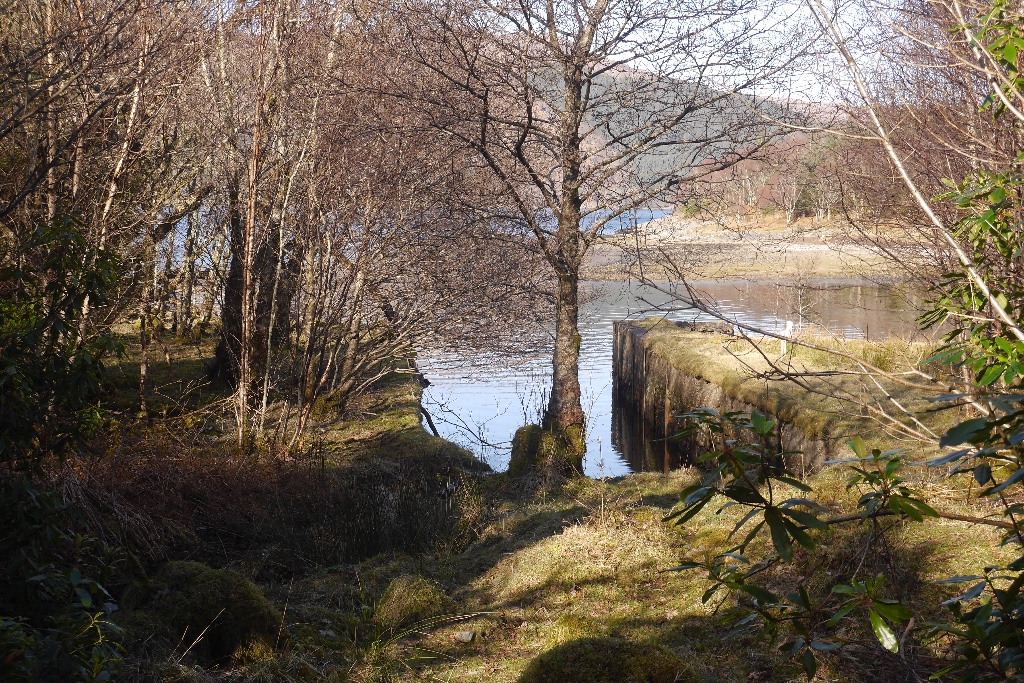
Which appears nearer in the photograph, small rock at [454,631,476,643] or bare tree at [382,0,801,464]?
small rock at [454,631,476,643]

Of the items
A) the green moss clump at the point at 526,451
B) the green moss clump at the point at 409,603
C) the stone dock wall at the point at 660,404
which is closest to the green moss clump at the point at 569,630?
the green moss clump at the point at 409,603

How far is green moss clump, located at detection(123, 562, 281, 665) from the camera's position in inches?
191

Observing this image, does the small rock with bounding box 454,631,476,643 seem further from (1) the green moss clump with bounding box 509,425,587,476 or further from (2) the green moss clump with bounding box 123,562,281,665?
(1) the green moss clump with bounding box 509,425,587,476

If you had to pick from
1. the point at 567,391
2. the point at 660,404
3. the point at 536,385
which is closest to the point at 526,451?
the point at 567,391

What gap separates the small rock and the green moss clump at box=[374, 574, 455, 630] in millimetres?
371

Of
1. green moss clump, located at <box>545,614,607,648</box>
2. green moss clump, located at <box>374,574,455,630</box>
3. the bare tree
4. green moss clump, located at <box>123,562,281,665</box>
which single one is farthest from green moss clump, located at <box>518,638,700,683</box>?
the bare tree

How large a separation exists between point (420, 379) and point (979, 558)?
16104 mm

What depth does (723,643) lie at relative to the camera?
5.17 meters

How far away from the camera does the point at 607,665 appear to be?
11.3 feet

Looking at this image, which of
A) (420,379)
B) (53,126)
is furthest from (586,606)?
(420,379)

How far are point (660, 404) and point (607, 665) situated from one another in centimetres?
1652

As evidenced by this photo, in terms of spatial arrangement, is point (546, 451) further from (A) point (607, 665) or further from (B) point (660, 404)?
(B) point (660, 404)

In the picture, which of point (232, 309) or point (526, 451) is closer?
point (526, 451)

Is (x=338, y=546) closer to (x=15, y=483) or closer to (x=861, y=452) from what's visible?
(x=15, y=483)
